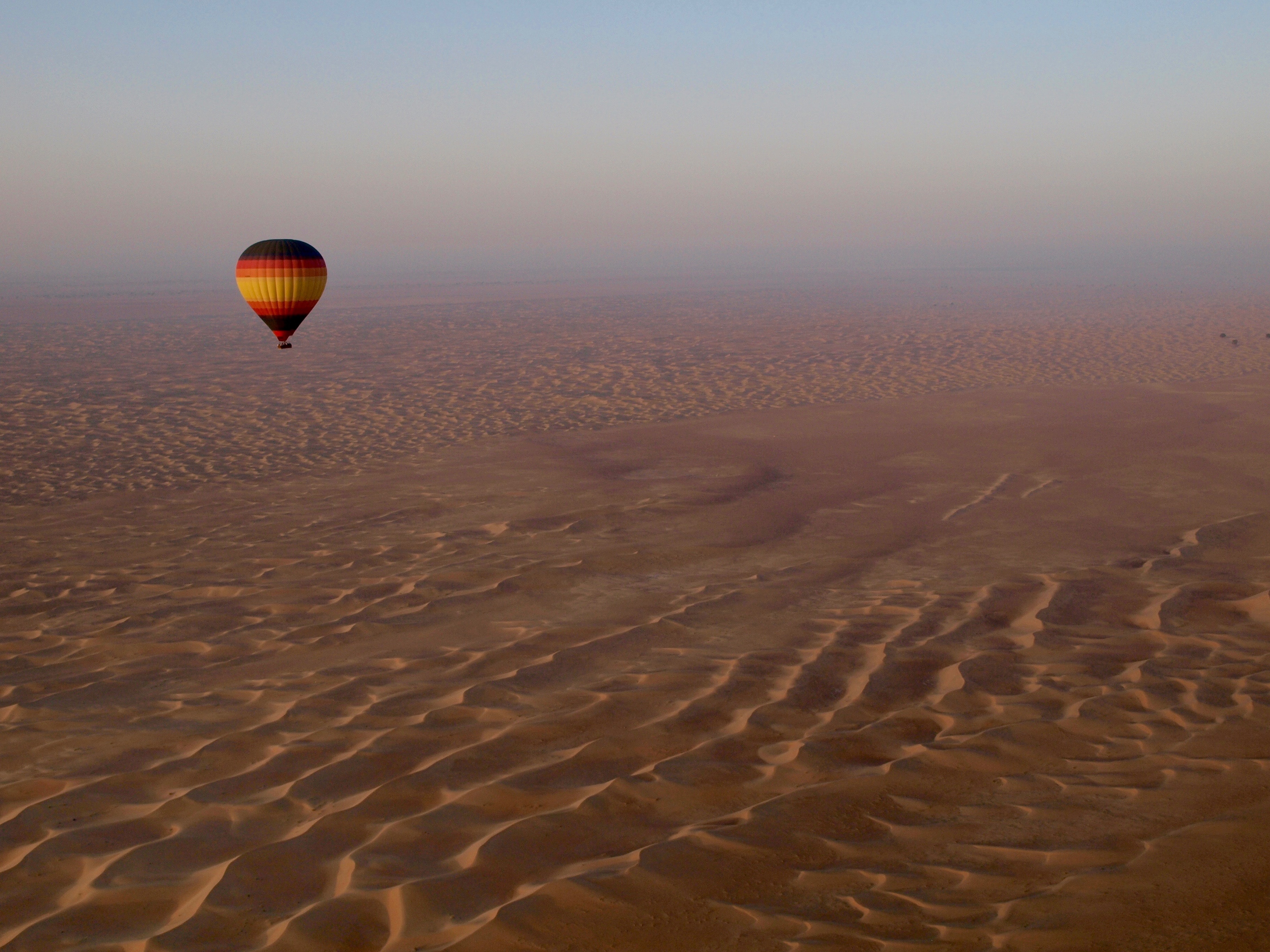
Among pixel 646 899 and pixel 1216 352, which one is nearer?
pixel 646 899

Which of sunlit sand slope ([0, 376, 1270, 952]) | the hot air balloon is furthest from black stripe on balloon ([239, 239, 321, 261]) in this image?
sunlit sand slope ([0, 376, 1270, 952])

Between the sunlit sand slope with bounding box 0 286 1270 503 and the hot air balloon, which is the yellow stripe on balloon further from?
the sunlit sand slope with bounding box 0 286 1270 503

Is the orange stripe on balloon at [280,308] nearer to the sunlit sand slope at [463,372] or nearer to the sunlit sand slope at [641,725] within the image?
the sunlit sand slope at [463,372]

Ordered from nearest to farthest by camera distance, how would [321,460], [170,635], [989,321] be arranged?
[170,635], [321,460], [989,321]

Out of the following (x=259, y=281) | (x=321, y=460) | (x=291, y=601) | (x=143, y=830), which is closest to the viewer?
(x=143, y=830)

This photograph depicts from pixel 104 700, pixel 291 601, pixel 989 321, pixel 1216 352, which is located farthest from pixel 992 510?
pixel 989 321

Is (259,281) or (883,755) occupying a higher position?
(259,281)

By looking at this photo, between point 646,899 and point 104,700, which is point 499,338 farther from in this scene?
point 646,899
